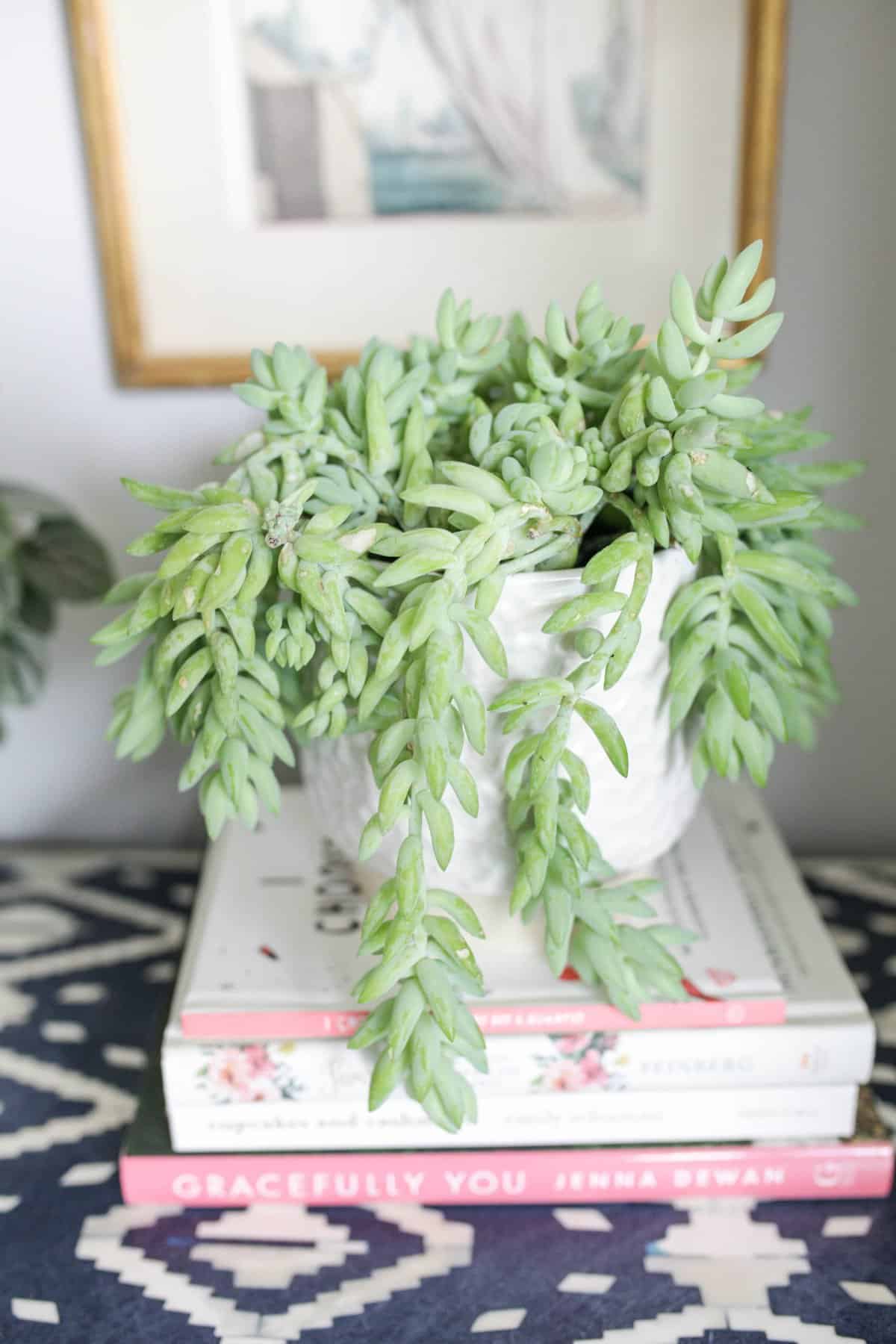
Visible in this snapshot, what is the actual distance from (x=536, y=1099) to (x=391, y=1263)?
10cm

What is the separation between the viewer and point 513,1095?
0.59m

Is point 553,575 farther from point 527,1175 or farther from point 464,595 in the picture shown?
point 527,1175

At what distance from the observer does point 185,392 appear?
0.85 m

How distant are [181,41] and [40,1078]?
24.7 inches

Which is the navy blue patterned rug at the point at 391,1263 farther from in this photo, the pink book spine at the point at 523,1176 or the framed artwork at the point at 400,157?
the framed artwork at the point at 400,157

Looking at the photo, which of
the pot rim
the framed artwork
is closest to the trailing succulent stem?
the pot rim

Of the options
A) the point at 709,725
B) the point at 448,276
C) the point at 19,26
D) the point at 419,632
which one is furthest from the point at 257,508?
the point at 19,26

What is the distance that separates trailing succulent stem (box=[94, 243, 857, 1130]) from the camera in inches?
19.0

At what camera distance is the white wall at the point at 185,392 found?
0.77m

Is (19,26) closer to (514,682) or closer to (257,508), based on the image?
(257,508)

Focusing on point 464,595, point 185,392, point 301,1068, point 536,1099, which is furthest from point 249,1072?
point 185,392

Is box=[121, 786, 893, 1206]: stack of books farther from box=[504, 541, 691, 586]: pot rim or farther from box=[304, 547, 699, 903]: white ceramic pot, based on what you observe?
box=[504, 541, 691, 586]: pot rim

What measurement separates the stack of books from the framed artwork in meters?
0.43

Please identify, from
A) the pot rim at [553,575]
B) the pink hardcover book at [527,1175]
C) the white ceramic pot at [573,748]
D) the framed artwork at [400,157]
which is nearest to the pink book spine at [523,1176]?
the pink hardcover book at [527,1175]
